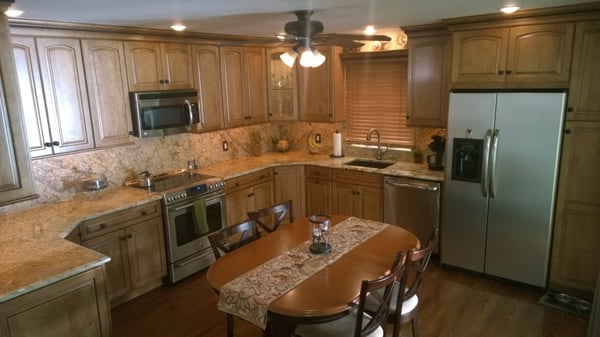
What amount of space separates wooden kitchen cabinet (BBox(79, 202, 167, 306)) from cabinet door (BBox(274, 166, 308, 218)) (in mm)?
1628

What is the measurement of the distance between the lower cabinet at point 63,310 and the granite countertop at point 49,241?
0.24 ft

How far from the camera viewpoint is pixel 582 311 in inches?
128

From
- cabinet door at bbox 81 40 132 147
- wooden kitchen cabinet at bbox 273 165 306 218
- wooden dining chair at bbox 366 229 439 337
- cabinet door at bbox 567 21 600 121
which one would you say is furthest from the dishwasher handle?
cabinet door at bbox 81 40 132 147

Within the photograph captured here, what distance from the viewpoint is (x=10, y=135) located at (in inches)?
88.1

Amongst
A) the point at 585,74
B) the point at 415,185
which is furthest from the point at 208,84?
the point at 585,74

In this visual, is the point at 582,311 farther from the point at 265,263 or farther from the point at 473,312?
the point at 265,263

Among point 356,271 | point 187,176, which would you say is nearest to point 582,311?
point 356,271

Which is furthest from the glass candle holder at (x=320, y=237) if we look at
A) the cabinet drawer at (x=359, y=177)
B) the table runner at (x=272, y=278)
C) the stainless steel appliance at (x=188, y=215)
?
the cabinet drawer at (x=359, y=177)

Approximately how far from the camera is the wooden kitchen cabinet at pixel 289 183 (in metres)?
4.92

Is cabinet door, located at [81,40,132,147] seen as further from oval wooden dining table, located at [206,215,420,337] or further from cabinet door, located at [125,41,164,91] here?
oval wooden dining table, located at [206,215,420,337]

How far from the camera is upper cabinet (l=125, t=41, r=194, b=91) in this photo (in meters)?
3.73

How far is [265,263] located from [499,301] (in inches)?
86.3

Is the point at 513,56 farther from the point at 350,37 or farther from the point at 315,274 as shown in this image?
the point at 315,274

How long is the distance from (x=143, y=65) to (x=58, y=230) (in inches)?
67.3
